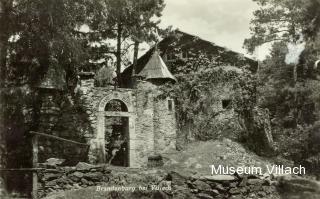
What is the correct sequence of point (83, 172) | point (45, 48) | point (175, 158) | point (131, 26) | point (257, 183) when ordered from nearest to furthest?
point (257, 183)
point (83, 172)
point (45, 48)
point (175, 158)
point (131, 26)

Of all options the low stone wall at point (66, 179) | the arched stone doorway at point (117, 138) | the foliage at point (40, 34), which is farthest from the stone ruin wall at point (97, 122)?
the low stone wall at point (66, 179)

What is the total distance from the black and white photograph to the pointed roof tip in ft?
0.27

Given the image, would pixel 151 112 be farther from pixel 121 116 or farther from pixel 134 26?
pixel 134 26

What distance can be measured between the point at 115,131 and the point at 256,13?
11.1 m

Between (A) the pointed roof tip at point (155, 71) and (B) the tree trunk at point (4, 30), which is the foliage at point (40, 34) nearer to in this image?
(B) the tree trunk at point (4, 30)

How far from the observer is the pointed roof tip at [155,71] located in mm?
22580

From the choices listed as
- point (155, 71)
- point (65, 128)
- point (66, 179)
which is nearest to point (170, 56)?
point (155, 71)

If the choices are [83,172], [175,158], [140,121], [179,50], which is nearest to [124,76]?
[179,50]

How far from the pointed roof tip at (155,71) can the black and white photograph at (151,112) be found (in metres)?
0.08

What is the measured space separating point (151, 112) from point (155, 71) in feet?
8.80

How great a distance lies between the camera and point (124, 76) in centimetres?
2906

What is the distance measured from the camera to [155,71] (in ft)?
75.3

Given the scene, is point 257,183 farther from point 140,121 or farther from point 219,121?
point 140,121

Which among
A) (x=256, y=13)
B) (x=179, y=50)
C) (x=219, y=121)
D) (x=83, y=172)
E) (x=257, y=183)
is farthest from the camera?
(x=179, y=50)
